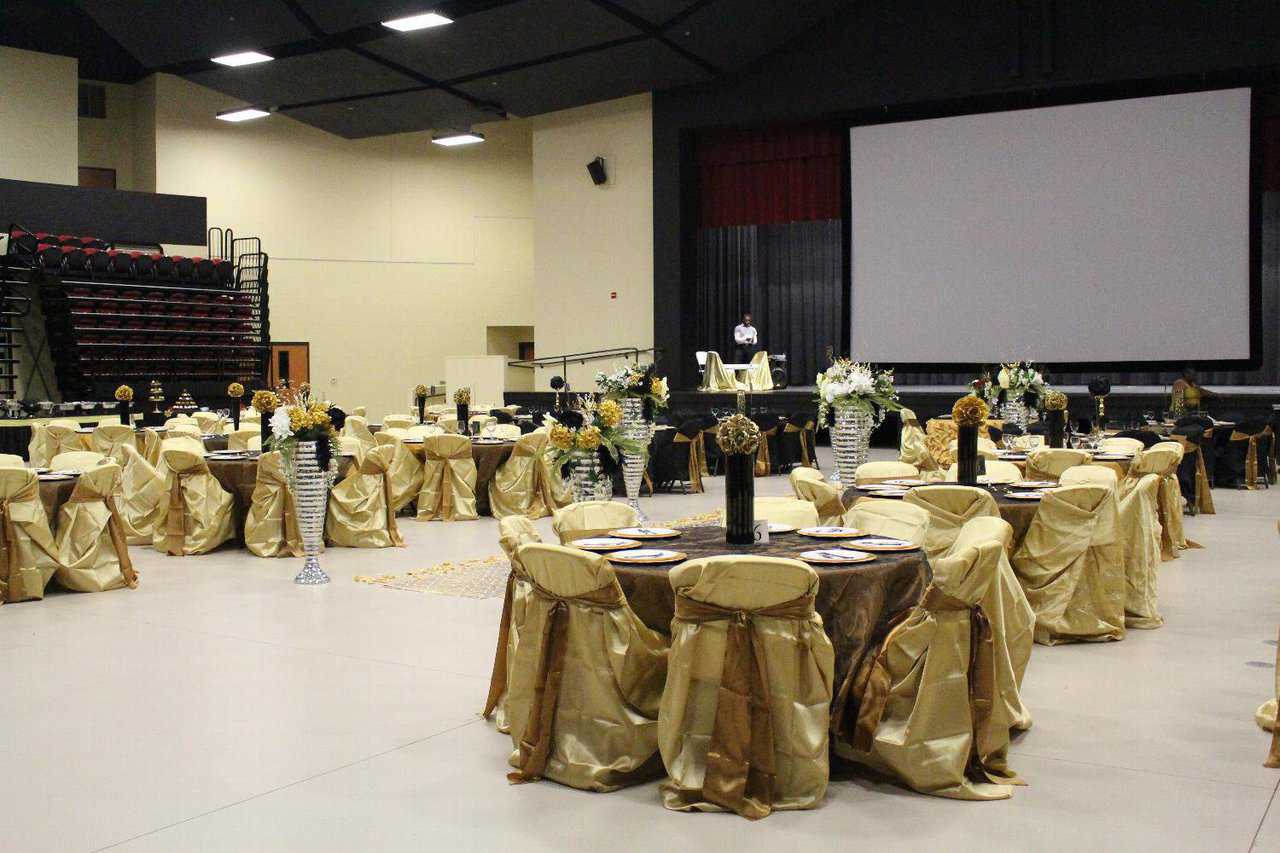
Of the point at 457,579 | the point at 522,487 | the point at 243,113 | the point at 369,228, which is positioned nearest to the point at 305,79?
the point at 243,113

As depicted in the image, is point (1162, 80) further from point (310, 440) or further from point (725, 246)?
point (310, 440)

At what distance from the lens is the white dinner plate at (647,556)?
412 cm

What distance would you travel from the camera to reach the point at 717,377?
59.1ft

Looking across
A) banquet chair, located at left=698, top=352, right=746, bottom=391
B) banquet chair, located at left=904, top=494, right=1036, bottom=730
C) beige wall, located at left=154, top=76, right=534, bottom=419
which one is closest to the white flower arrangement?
banquet chair, located at left=904, top=494, right=1036, bottom=730

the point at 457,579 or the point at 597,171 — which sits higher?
the point at 597,171

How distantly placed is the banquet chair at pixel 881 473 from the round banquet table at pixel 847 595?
2442 mm

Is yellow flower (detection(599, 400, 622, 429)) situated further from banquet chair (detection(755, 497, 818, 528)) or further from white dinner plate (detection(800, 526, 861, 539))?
white dinner plate (detection(800, 526, 861, 539))

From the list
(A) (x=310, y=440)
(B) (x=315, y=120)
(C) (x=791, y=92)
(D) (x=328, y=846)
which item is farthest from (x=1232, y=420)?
(B) (x=315, y=120)

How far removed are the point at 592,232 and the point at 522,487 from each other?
400 inches

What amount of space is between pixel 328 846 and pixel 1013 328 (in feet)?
51.1

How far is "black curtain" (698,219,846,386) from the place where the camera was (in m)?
20.9

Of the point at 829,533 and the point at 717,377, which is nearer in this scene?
the point at 829,533

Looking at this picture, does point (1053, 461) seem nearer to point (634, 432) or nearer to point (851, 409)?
point (851, 409)

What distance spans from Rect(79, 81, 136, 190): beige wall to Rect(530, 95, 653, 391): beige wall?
25.8 ft
